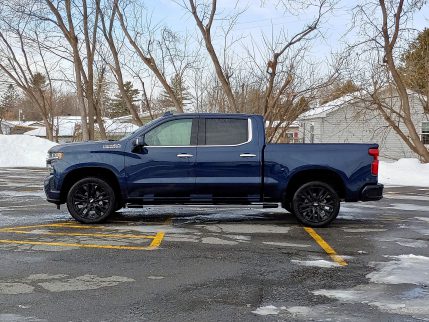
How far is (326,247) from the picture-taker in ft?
23.4

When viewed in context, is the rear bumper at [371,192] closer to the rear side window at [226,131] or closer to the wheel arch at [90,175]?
the rear side window at [226,131]

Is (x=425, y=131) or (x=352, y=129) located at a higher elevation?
(x=352, y=129)

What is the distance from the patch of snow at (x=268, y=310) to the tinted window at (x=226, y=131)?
431cm

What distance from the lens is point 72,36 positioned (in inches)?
1048

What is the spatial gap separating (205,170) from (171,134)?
33.9 inches

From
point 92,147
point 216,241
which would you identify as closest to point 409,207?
point 216,241

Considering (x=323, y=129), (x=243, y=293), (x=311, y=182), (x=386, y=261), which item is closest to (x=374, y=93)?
(x=323, y=129)

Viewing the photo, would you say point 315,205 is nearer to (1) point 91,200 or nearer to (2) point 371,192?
(2) point 371,192

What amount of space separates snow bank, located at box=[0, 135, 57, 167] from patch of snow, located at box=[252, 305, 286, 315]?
24.0m

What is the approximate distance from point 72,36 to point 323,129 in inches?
636

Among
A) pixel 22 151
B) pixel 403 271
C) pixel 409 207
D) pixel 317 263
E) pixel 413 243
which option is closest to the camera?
pixel 403 271

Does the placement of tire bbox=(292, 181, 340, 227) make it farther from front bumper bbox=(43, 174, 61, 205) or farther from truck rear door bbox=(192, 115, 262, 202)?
front bumper bbox=(43, 174, 61, 205)

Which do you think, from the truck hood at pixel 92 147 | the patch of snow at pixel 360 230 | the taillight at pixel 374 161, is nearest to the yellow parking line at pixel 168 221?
the truck hood at pixel 92 147

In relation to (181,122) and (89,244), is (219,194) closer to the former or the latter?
(181,122)
